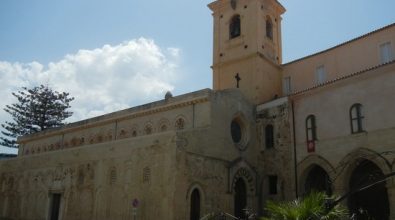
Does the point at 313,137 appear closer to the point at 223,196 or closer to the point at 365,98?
the point at 365,98

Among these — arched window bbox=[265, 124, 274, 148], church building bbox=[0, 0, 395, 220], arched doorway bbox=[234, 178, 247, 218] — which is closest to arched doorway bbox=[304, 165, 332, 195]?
church building bbox=[0, 0, 395, 220]

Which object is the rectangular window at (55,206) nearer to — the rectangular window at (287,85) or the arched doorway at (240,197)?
the arched doorway at (240,197)

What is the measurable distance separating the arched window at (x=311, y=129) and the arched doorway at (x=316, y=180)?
64.0 inches

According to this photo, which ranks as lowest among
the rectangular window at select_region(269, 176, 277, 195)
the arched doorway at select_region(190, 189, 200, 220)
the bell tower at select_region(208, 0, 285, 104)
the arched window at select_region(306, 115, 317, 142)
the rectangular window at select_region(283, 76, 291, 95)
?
the arched doorway at select_region(190, 189, 200, 220)

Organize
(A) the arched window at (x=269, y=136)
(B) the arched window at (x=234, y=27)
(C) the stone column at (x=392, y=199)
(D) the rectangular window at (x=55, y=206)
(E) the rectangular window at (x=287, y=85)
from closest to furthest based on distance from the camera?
(C) the stone column at (x=392, y=199) → (A) the arched window at (x=269, y=136) → (D) the rectangular window at (x=55, y=206) → (E) the rectangular window at (x=287, y=85) → (B) the arched window at (x=234, y=27)

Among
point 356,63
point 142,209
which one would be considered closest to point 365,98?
point 356,63

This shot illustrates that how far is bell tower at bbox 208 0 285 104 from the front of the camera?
Answer: 95.6 feet

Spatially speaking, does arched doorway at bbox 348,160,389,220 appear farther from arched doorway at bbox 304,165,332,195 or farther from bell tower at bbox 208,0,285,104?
bell tower at bbox 208,0,285,104

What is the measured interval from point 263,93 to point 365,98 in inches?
342

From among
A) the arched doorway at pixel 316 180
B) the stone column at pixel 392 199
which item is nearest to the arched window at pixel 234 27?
the arched doorway at pixel 316 180

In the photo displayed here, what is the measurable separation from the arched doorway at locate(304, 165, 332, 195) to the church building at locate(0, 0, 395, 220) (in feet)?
0.25

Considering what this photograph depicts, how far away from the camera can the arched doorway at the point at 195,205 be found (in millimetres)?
21172

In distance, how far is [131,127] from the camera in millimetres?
28531

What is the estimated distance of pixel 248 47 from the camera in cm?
2994
